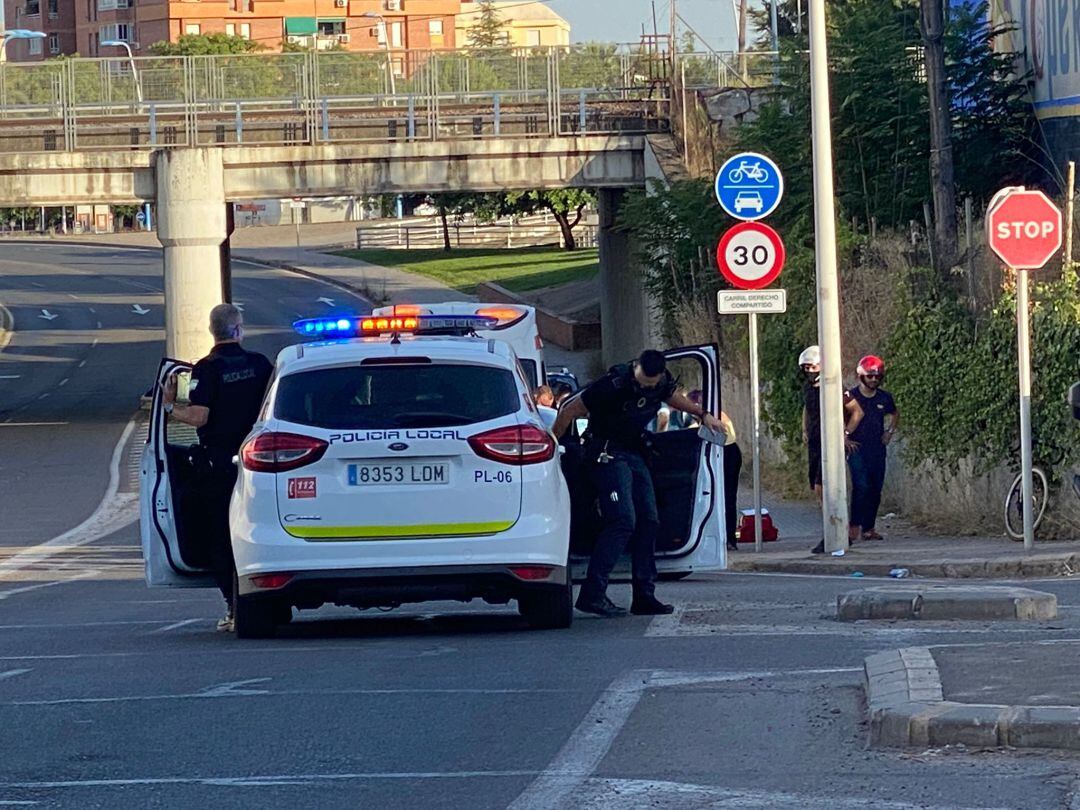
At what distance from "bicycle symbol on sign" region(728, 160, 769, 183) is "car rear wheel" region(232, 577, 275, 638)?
28.8 feet

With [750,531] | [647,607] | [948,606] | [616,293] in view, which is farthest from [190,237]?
[948,606]

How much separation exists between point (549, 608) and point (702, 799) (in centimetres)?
455

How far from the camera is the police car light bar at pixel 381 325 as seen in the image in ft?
41.3

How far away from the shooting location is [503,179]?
137 ft

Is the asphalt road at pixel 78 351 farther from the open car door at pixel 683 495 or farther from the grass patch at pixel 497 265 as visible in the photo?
the open car door at pixel 683 495

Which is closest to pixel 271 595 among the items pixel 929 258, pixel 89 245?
pixel 929 258

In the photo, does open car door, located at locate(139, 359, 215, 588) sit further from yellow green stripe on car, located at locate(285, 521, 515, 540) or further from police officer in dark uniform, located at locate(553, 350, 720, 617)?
police officer in dark uniform, located at locate(553, 350, 720, 617)

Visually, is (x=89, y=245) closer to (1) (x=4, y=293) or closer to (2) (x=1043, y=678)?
(1) (x=4, y=293)

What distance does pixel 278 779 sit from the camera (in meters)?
6.99

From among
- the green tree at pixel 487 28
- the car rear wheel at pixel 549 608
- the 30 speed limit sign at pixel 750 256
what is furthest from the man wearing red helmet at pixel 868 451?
the green tree at pixel 487 28

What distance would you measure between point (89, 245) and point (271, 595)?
96153 millimetres

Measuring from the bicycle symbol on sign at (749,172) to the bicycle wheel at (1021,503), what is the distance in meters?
3.96

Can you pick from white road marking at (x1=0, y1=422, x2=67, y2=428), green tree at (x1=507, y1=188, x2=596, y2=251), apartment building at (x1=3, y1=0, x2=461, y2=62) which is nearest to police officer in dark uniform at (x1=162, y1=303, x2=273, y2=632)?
white road marking at (x1=0, y1=422, x2=67, y2=428)

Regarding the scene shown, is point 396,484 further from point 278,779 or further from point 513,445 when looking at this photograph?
point 278,779
